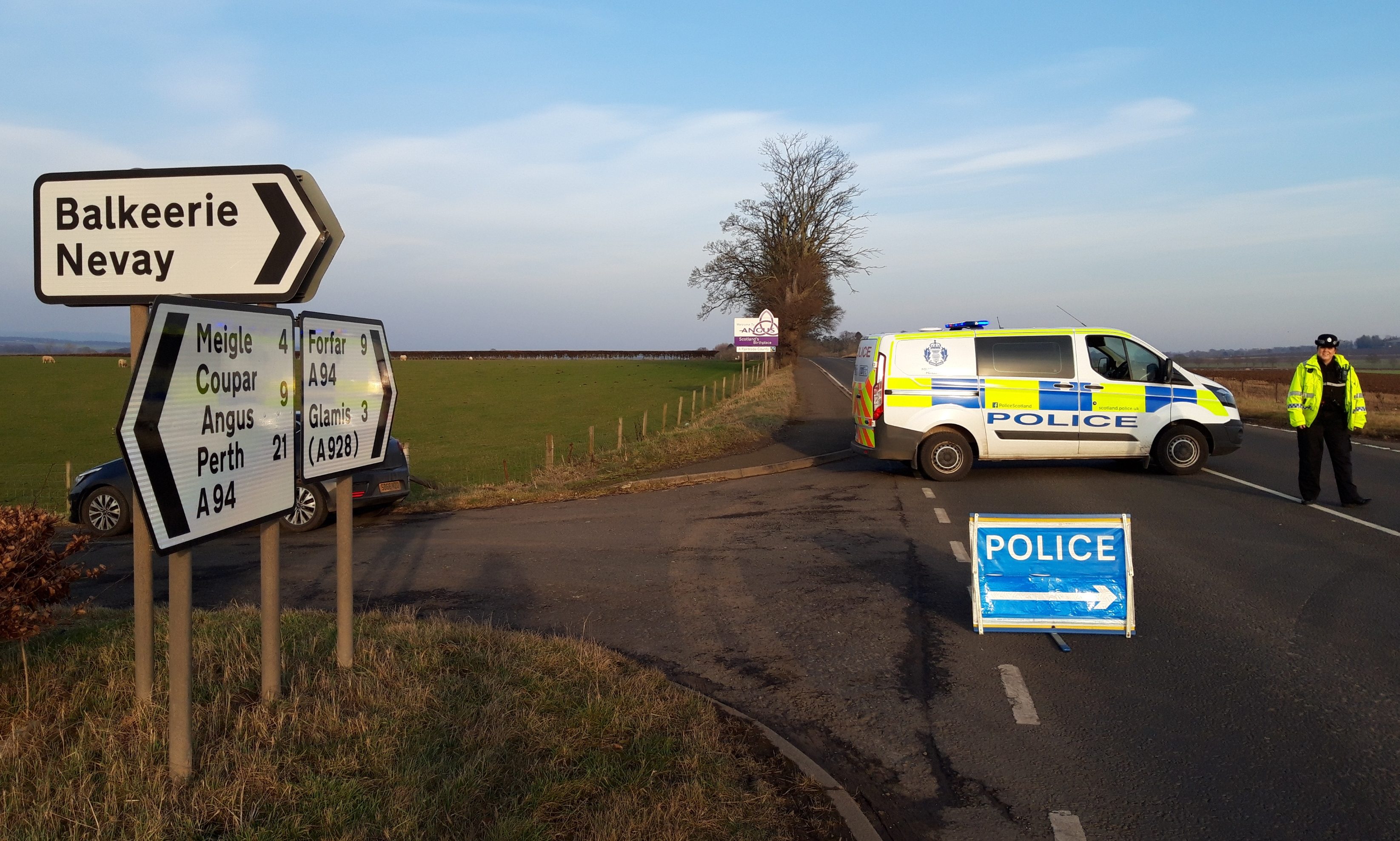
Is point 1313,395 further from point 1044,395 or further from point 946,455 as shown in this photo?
point 946,455

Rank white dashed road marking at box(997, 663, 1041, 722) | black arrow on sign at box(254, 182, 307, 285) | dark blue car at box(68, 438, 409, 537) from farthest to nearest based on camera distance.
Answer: dark blue car at box(68, 438, 409, 537)
white dashed road marking at box(997, 663, 1041, 722)
black arrow on sign at box(254, 182, 307, 285)

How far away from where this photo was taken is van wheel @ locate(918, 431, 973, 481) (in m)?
14.7

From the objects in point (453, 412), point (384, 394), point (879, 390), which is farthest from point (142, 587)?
point (453, 412)

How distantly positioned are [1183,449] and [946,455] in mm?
3495

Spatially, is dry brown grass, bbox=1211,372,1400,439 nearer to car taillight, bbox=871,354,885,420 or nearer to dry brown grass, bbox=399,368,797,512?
car taillight, bbox=871,354,885,420

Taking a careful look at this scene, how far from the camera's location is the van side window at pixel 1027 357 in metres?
14.4

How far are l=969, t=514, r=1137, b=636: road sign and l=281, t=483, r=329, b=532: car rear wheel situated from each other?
8.76 m

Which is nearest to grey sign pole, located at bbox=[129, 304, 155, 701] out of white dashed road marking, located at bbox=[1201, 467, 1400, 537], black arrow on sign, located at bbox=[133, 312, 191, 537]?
black arrow on sign, located at bbox=[133, 312, 191, 537]

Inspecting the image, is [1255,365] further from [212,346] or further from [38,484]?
[212,346]

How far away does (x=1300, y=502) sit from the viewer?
12094 mm

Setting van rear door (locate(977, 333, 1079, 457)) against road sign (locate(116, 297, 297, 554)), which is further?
van rear door (locate(977, 333, 1079, 457))

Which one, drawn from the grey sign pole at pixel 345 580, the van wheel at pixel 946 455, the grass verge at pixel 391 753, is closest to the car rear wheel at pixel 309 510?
the grass verge at pixel 391 753

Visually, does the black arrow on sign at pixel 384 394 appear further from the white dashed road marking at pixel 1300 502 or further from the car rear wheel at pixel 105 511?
the white dashed road marking at pixel 1300 502

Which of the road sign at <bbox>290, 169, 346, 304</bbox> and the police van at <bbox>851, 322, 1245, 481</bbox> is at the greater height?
the road sign at <bbox>290, 169, 346, 304</bbox>
